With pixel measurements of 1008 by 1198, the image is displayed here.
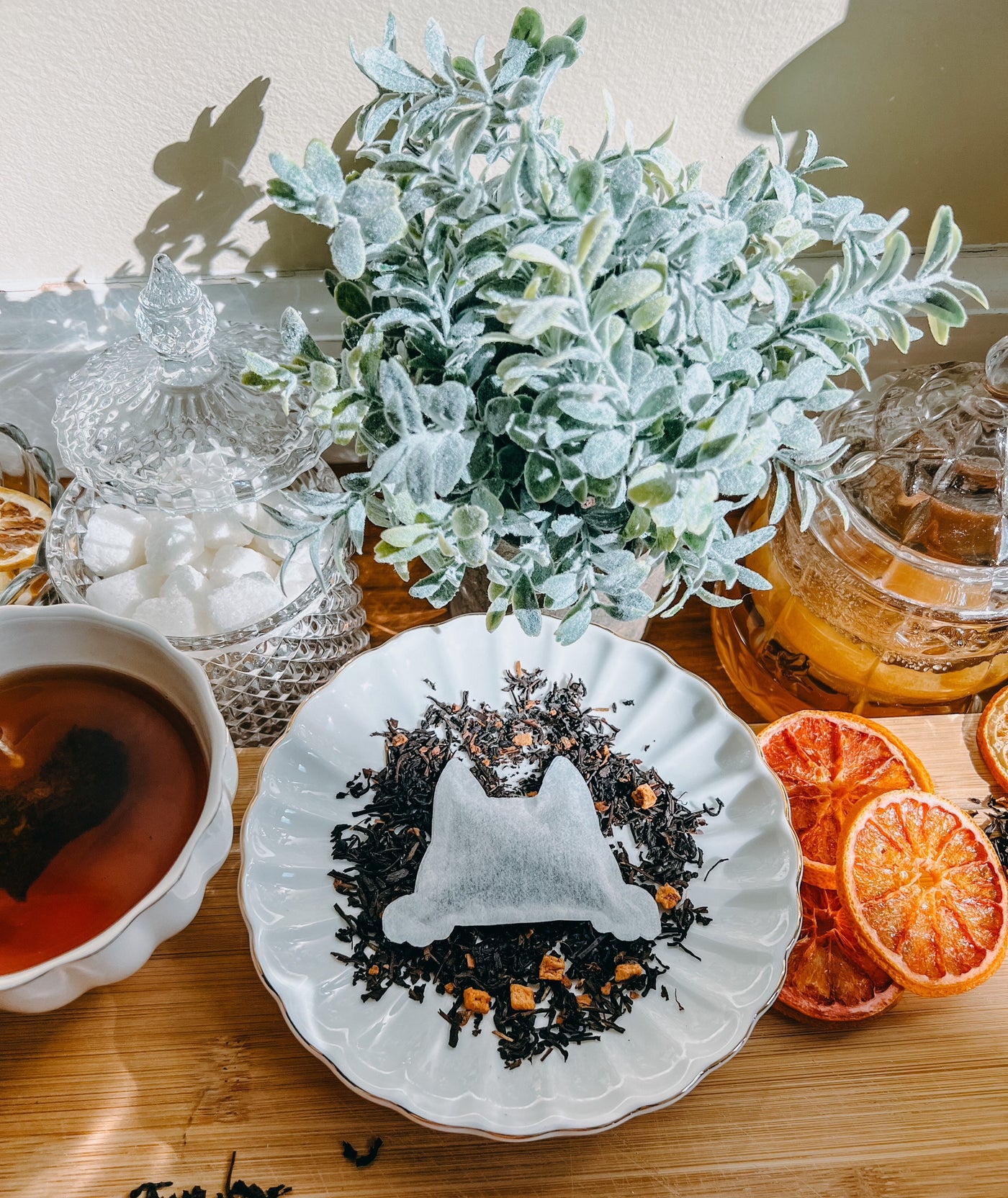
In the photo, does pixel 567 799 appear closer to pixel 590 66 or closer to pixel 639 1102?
pixel 639 1102

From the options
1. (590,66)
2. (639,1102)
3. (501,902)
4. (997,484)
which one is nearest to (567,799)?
A: (501,902)

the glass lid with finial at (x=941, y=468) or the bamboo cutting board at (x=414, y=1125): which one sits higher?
the glass lid with finial at (x=941, y=468)

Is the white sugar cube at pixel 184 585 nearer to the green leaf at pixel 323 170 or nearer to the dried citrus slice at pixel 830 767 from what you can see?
the green leaf at pixel 323 170

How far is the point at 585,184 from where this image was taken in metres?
0.40

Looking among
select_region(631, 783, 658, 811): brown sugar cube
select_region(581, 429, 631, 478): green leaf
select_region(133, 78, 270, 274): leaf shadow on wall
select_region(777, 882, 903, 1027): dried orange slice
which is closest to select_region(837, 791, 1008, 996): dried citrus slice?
select_region(777, 882, 903, 1027): dried orange slice

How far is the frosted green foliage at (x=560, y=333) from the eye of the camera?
406 mm

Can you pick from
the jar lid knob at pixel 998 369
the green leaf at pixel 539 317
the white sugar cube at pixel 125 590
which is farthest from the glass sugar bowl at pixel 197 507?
the jar lid knob at pixel 998 369

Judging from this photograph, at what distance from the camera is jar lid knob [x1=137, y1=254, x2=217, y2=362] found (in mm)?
605

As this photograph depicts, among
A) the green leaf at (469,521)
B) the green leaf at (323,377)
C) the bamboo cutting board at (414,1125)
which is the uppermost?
the green leaf at (323,377)

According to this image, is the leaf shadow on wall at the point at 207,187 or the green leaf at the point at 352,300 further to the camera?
the leaf shadow on wall at the point at 207,187

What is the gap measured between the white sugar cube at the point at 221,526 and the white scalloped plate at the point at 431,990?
0.50 feet

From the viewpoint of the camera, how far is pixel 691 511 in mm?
424

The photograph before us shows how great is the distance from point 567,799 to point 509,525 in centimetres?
21

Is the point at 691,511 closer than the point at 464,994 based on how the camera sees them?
Yes
